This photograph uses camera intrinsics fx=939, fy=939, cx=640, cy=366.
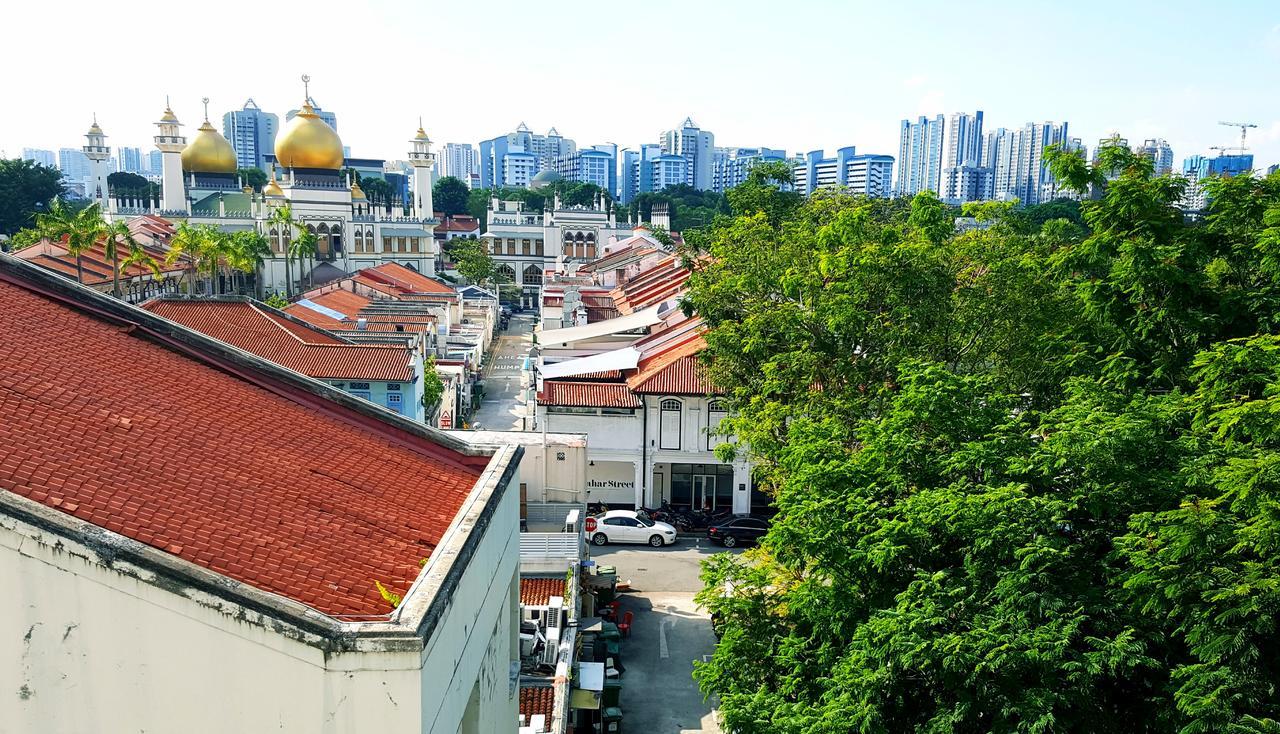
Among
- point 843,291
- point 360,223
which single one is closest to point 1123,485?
point 843,291

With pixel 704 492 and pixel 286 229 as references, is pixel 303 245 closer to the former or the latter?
pixel 286 229

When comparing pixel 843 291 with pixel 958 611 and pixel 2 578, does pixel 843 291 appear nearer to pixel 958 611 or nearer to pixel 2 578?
pixel 958 611

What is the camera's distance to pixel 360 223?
78750 millimetres

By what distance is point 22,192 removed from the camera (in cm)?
8638

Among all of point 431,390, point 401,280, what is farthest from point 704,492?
point 401,280

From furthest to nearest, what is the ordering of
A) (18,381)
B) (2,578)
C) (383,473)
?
(383,473) → (18,381) → (2,578)

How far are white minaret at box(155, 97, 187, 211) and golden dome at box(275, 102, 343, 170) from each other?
33.9 feet

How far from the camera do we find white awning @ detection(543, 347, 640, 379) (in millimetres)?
28631

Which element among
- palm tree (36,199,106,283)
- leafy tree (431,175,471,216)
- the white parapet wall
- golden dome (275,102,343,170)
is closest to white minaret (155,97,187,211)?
golden dome (275,102,343,170)

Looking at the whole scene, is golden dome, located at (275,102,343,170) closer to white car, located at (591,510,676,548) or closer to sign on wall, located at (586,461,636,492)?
sign on wall, located at (586,461,636,492)

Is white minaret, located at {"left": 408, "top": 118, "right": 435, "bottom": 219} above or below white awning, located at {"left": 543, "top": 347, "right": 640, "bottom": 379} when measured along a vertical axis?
above

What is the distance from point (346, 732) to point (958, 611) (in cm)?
690

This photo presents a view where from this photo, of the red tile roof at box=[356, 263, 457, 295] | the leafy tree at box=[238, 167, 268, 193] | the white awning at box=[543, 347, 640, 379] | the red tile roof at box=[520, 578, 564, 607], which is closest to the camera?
the red tile roof at box=[520, 578, 564, 607]

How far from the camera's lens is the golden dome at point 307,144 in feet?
240
